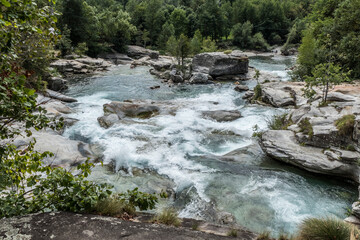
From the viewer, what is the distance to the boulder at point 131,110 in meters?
17.0

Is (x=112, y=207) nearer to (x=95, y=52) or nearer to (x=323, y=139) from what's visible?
(x=323, y=139)

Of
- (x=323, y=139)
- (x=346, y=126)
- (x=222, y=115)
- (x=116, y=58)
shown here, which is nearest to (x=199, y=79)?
(x=222, y=115)

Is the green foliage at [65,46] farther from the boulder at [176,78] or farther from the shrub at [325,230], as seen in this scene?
the shrub at [325,230]

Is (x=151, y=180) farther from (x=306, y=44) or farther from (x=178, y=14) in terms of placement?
(x=178, y=14)

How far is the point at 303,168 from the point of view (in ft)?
32.5

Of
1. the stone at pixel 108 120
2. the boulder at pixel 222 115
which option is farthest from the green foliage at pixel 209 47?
the stone at pixel 108 120

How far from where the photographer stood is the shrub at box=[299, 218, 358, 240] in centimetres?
452

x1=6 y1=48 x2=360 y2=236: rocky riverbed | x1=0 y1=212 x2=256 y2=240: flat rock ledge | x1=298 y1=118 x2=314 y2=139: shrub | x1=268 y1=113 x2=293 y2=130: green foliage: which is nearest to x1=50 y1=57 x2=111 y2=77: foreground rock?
x1=6 y1=48 x2=360 y2=236: rocky riverbed

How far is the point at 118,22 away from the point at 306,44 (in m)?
41.3

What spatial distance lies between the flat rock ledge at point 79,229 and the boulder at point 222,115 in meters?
12.6

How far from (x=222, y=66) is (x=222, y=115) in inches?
711

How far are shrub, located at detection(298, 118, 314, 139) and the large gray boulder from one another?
71.4ft

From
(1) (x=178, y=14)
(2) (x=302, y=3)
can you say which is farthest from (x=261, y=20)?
(1) (x=178, y=14)

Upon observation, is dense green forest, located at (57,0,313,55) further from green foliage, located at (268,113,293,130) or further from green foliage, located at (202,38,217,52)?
green foliage, located at (268,113,293,130)
